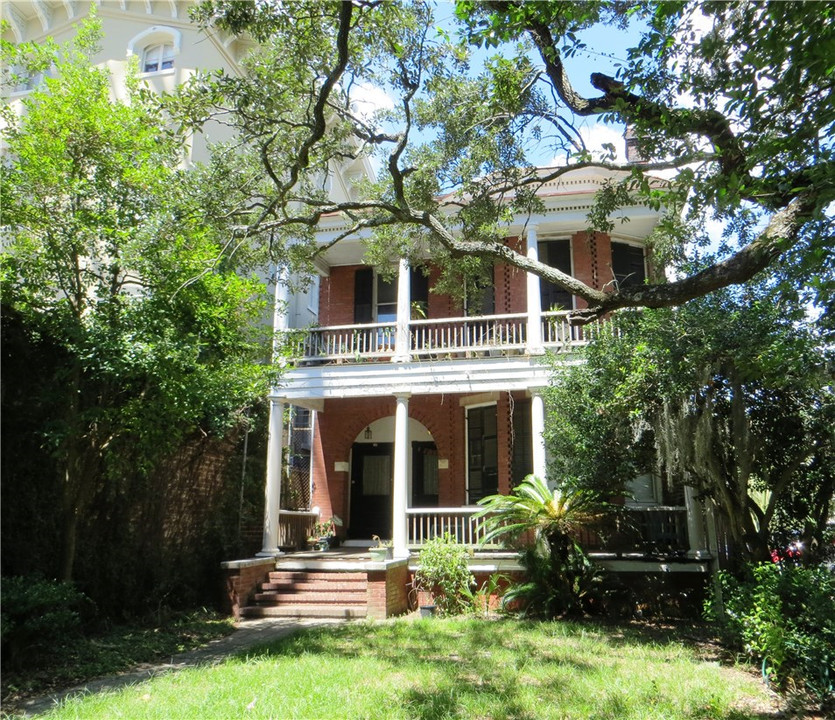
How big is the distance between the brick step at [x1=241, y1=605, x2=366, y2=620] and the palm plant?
2418 millimetres

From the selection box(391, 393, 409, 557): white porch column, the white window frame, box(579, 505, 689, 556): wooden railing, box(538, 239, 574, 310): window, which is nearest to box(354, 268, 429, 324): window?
box(538, 239, 574, 310): window

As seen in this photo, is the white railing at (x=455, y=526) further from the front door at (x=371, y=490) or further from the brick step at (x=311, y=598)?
the front door at (x=371, y=490)

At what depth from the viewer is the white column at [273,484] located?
39.7ft

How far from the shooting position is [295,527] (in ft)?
44.4

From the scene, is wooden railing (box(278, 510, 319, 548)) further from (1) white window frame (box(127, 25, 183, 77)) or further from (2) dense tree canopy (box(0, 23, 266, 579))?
(1) white window frame (box(127, 25, 183, 77))

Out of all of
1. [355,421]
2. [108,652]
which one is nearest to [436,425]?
[355,421]

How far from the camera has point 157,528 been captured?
10008 millimetres

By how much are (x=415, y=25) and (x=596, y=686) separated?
765 cm

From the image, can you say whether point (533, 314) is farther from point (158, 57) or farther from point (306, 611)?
point (158, 57)

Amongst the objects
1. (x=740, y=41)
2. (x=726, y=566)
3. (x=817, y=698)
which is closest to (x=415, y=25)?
(x=740, y=41)

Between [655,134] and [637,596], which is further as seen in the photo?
[637,596]

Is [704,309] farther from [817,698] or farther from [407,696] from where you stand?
[407,696]

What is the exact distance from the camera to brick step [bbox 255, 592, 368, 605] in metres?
10.5

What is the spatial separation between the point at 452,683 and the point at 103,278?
6154 millimetres
